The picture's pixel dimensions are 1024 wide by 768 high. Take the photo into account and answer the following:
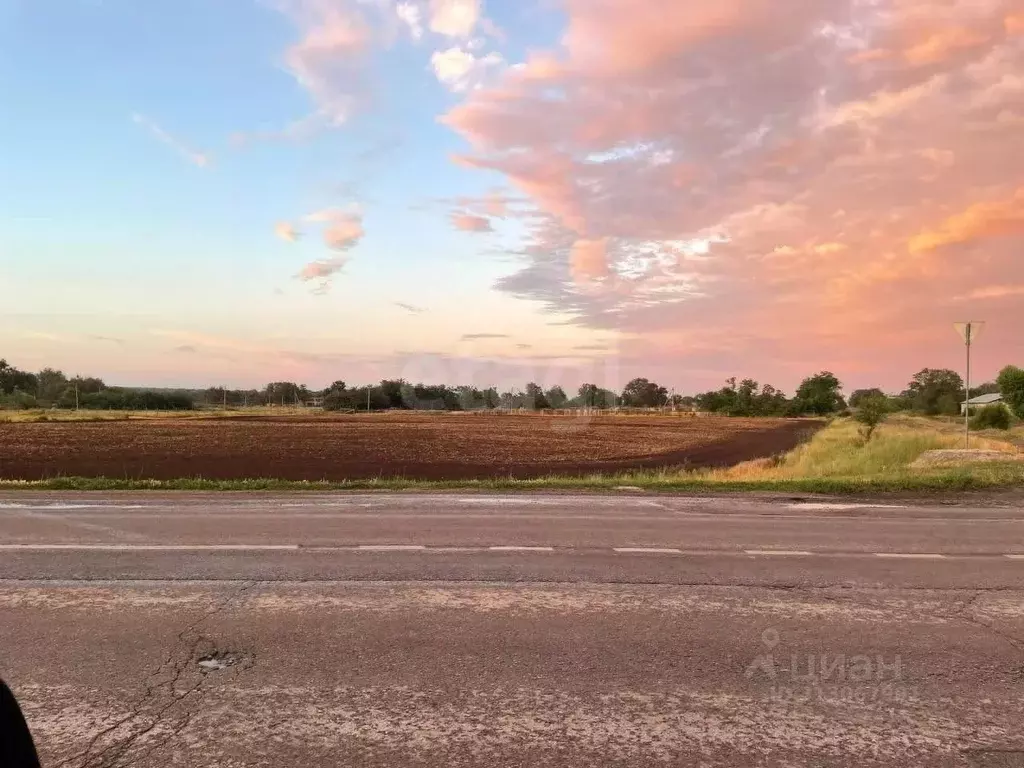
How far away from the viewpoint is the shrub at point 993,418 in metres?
74.2

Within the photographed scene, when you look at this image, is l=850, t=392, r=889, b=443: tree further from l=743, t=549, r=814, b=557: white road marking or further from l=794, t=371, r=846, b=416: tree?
l=794, t=371, r=846, b=416: tree

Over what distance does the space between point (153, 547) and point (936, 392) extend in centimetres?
18348

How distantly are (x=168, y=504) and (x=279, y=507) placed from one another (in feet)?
6.90

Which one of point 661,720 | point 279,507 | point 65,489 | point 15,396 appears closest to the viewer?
point 661,720

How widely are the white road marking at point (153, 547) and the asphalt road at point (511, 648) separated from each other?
0.05 meters

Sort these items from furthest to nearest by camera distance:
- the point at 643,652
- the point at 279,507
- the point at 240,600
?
the point at 279,507, the point at 240,600, the point at 643,652

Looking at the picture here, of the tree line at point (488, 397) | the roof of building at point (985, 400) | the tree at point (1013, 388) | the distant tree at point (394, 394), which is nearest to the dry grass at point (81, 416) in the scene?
the tree line at point (488, 397)

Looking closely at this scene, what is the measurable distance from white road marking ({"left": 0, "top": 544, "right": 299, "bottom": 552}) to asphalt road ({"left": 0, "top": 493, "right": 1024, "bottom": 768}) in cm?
5

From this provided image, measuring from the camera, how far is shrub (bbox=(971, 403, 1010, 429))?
7425cm

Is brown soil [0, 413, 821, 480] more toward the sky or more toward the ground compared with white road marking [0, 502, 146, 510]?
more toward the ground

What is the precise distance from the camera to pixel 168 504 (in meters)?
12.2

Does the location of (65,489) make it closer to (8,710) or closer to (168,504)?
(168,504)

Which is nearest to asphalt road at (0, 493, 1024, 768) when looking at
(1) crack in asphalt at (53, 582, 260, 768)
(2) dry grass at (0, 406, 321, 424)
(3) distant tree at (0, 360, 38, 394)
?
(1) crack in asphalt at (53, 582, 260, 768)

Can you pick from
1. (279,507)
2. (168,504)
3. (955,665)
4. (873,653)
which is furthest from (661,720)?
(168,504)
